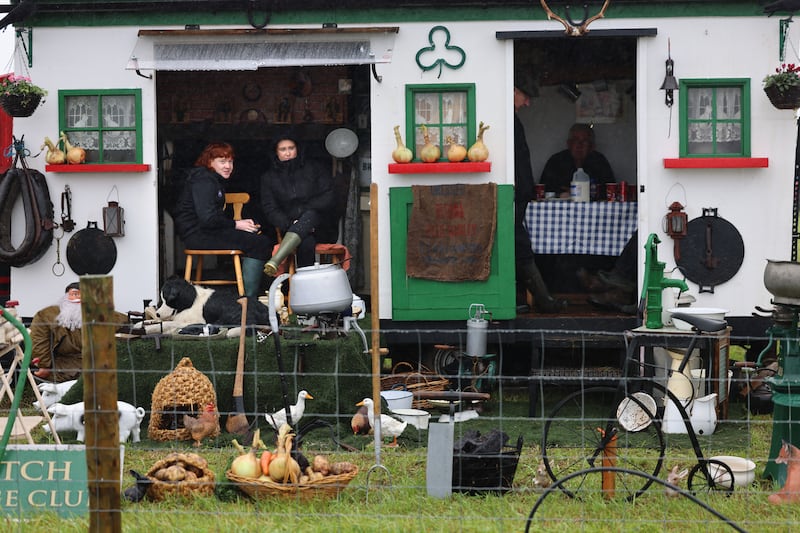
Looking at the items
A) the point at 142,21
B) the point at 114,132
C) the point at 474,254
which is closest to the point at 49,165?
the point at 114,132


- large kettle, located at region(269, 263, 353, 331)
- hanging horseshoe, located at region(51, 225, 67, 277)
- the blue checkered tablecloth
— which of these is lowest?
large kettle, located at region(269, 263, 353, 331)

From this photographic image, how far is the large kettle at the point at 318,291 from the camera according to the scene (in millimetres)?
9438

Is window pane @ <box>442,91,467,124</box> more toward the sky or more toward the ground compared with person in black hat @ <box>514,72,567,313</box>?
more toward the sky

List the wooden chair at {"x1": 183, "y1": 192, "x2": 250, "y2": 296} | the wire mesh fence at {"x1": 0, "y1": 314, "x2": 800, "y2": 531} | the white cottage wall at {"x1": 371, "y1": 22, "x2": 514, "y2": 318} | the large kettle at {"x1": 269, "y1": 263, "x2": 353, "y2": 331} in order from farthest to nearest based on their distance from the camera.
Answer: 1. the wooden chair at {"x1": 183, "y1": 192, "x2": 250, "y2": 296}
2. the white cottage wall at {"x1": 371, "y1": 22, "x2": 514, "y2": 318}
3. the large kettle at {"x1": 269, "y1": 263, "x2": 353, "y2": 331}
4. the wire mesh fence at {"x1": 0, "y1": 314, "x2": 800, "y2": 531}

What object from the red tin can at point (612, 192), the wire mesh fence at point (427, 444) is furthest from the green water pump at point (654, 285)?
the red tin can at point (612, 192)

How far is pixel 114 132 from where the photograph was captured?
34.7 ft

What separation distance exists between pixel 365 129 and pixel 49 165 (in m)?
3.31

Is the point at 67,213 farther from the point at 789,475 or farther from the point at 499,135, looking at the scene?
the point at 789,475

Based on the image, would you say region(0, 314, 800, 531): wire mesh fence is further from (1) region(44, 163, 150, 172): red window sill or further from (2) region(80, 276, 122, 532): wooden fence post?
(1) region(44, 163, 150, 172): red window sill

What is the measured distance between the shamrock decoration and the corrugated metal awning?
0.99 feet

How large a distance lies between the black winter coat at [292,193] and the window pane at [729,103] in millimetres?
3739

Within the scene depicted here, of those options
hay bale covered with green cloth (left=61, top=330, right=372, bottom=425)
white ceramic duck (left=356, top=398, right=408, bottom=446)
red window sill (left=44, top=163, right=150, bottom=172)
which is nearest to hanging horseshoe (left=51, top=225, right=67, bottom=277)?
red window sill (left=44, top=163, right=150, bottom=172)

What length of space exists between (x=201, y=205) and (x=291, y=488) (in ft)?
16.6

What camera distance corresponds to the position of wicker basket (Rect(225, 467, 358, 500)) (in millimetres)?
6512
